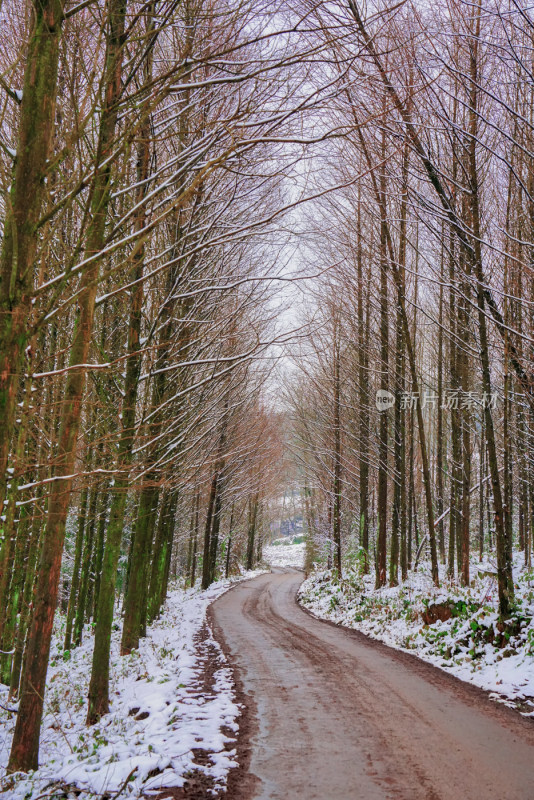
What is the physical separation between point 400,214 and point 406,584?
8.59 metres

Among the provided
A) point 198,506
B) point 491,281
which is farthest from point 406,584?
point 198,506

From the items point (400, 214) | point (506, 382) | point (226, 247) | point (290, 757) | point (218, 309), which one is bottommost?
point (290, 757)

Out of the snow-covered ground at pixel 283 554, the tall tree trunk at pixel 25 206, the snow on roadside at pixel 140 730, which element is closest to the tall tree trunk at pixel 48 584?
the snow on roadside at pixel 140 730

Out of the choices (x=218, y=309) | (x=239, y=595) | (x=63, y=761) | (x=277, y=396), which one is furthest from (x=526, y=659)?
(x=277, y=396)

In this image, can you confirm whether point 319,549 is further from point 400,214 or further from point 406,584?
point 400,214

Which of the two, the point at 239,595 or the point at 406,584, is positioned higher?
the point at 406,584

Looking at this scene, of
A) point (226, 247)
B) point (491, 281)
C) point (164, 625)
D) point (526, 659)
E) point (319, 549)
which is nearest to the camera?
point (526, 659)

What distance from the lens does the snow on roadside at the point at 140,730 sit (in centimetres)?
398

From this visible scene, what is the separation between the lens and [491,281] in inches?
437

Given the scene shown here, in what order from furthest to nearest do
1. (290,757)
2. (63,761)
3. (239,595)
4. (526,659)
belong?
(239,595) < (526,659) < (63,761) < (290,757)

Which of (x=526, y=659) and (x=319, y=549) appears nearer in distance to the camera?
(x=526, y=659)

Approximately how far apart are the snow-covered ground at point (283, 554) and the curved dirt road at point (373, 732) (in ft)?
130

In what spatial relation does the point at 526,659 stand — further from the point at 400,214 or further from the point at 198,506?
the point at 198,506

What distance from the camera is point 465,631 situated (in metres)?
8.06
